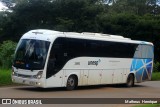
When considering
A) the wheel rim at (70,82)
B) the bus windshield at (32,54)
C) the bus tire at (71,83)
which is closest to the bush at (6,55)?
the bus tire at (71,83)

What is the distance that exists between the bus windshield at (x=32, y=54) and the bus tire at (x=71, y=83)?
2.43 metres

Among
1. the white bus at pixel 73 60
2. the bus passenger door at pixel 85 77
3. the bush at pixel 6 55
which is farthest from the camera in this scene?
the bush at pixel 6 55

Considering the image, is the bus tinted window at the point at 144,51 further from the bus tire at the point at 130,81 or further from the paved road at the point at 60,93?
the paved road at the point at 60,93

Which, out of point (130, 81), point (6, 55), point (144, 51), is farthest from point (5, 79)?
point (144, 51)

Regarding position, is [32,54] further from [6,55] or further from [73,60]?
[6,55]

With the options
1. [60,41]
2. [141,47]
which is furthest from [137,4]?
[60,41]

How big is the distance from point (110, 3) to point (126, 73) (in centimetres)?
5011

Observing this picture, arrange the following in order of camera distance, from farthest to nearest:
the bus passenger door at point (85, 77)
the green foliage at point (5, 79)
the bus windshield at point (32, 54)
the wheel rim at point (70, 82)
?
the green foliage at point (5, 79) → the bus passenger door at point (85, 77) → the wheel rim at point (70, 82) → the bus windshield at point (32, 54)

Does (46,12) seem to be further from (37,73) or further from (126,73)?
(37,73)

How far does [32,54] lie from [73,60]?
2.68 m

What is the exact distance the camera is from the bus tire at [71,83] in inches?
904

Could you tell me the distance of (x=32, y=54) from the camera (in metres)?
21.4

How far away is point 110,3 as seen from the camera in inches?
3054

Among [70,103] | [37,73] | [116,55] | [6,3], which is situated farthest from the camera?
[6,3]
